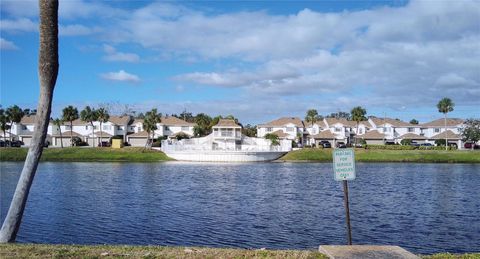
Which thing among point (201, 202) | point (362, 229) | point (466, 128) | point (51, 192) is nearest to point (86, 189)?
point (51, 192)

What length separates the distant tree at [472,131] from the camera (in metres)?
123

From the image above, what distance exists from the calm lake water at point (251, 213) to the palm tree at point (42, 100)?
23.1 feet

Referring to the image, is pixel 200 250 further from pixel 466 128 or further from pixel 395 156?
pixel 466 128

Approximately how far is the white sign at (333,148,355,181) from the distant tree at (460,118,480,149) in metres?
120

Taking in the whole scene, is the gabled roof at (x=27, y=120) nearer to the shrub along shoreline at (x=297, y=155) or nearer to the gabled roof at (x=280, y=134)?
the shrub along shoreline at (x=297, y=155)

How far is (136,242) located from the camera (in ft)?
74.4

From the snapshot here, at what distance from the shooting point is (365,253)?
1296cm

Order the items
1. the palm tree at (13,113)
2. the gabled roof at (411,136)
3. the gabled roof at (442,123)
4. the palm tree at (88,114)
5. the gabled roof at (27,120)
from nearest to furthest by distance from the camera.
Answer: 1. the palm tree at (13,113)
2. the palm tree at (88,114)
3. the gabled roof at (27,120)
4. the gabled roof at (411,136)
5. the gabled roof at (442,123)

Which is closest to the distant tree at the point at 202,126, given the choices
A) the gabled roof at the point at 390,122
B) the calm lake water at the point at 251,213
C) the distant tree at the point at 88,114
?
the distant tree at the point at 88,114

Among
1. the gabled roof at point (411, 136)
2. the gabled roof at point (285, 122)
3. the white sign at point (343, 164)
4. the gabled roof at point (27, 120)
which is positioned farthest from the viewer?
the gabled roof at point (285, 122)

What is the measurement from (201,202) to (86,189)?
1417 cm

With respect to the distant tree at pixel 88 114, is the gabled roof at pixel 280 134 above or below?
below

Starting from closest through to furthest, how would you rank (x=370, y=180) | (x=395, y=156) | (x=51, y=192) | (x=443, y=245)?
1. (x=443, y=245)
2. (x=51, y=192)
3. (x=370, y=180)
4. (x=395, y=156)

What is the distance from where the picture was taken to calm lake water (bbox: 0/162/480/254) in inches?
919
